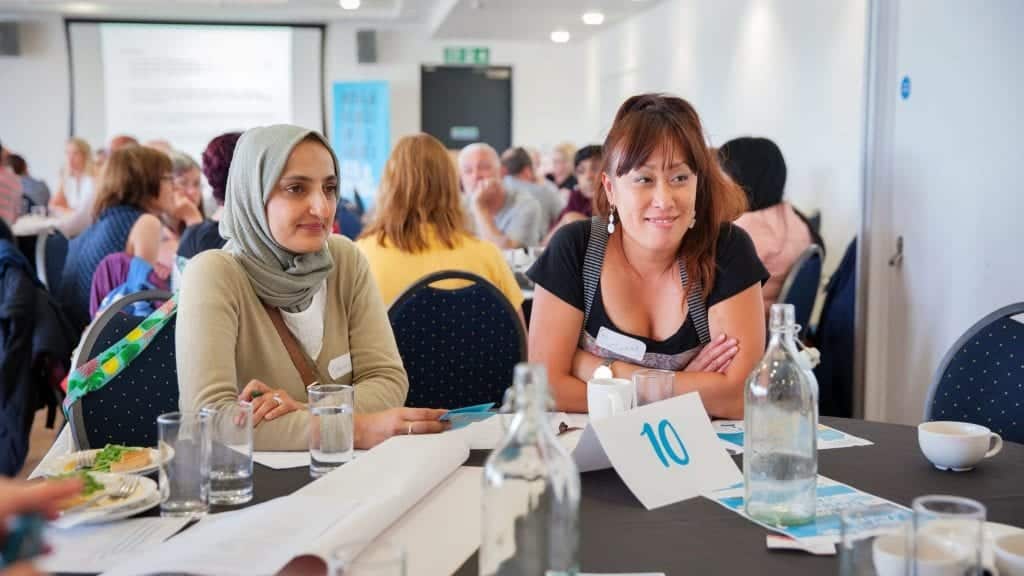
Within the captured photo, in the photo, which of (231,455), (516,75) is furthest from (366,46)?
(231,455)

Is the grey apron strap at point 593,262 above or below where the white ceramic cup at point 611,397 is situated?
above

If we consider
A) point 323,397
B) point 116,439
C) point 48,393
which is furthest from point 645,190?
point 48,393

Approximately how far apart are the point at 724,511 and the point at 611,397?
0.30m

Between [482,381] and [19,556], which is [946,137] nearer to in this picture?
[482,381]

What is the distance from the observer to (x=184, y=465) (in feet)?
4.20

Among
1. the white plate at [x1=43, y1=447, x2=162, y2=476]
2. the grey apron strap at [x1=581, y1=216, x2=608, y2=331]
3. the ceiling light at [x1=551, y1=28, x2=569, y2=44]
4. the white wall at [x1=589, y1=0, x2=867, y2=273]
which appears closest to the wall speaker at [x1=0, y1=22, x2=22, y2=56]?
the ceiling light at [x1=551, y1=28, x2=569, y2=44]

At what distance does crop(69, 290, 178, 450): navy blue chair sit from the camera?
6.05ft

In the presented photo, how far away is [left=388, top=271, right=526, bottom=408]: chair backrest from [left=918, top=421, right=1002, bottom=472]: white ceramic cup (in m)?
1.20

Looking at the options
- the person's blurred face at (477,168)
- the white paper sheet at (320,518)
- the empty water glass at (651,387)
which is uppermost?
the person's blurred face at (477,168)

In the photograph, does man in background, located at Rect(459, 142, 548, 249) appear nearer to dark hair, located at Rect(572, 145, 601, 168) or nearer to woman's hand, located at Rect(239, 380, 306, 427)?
dark hair, located at Rect(572, 145, 601, 168)

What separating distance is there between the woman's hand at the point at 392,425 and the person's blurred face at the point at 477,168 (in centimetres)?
386

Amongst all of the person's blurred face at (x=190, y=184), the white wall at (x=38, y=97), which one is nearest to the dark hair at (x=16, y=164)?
the white wall at (x=38, y=97)

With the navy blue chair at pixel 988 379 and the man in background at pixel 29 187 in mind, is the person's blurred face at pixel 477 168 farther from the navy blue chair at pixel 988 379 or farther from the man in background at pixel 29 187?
the man in background at pixel 29 187

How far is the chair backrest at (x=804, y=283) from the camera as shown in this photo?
3.61 metres
